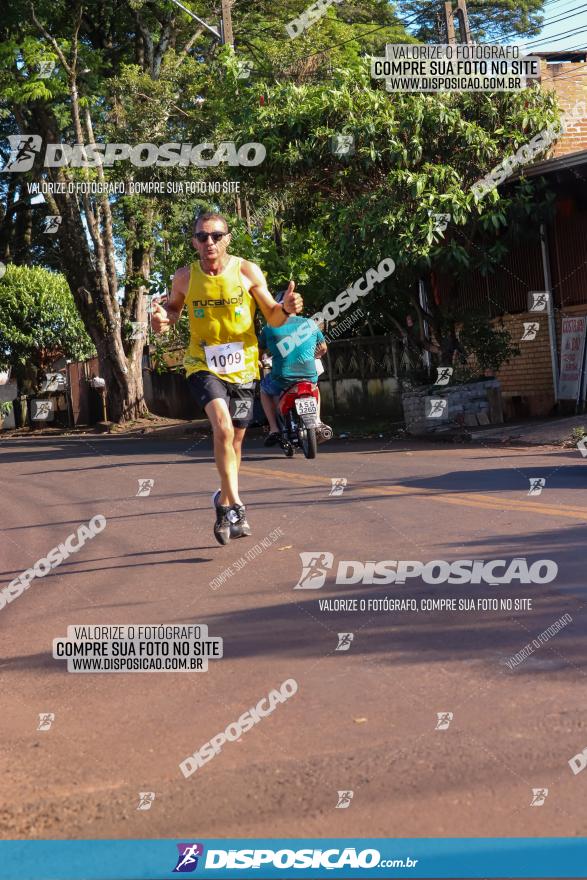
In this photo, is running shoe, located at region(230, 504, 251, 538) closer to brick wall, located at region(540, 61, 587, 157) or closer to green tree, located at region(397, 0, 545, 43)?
brick wall, located at region(540, 61, 587, 157)

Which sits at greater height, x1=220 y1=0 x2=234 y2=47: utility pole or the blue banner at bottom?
x1=220 y1=0 x2=234 y2=47: utility pole

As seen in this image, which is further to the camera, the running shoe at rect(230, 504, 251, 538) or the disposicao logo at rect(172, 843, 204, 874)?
the running shoe at rect(230, 504, 251, 538)

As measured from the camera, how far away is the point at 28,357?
4131 centimetres

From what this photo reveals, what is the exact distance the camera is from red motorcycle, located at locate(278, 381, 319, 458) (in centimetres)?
1302

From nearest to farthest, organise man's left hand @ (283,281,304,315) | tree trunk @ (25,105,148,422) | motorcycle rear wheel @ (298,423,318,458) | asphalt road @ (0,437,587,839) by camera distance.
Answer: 1. asphalt road @ (0,437,587,839)
2. man's left hand @ (283,281,304,315)
3. motorcycle rear wheel @ (298,423,318,458)
4. tree trunk @ (25,105,148,422)

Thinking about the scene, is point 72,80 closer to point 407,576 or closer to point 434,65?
point 434,65

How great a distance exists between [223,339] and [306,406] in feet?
15.9

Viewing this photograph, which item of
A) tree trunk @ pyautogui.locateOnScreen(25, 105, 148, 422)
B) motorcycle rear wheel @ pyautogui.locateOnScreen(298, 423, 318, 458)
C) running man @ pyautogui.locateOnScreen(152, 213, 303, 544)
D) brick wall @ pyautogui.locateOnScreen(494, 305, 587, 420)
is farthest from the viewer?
tree trunk @ pyautogui.locateOnScreen(25, 105, 148, 422)

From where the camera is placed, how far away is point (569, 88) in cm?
2486

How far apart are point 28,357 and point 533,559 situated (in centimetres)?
3609

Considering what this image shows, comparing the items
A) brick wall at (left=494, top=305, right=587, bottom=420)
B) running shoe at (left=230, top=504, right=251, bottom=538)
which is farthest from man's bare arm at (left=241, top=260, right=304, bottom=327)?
brick wall at (left=494, top=305, right=587, bottom=420)

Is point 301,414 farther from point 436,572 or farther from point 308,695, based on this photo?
point 308,695

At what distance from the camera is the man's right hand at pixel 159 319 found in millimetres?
8180

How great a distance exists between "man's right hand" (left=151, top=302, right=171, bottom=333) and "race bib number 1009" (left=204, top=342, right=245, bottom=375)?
337 millimetres
